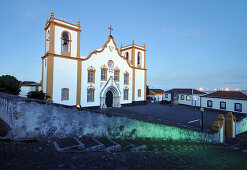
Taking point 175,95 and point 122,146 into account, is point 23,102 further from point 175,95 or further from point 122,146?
point 175,95

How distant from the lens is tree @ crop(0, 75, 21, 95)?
38.9 ft

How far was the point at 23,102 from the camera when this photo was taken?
4379 millimetres

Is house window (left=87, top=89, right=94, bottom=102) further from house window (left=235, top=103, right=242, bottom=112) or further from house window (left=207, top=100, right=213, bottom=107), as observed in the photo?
house window (left=235, top=103, right=242, bottom=112)

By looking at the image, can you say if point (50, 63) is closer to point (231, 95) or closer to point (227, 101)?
point (227, 101)

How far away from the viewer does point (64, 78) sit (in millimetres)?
16406

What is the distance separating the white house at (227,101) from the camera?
22.7 m

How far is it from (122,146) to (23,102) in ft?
13.1

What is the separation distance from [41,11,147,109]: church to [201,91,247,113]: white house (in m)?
15.4

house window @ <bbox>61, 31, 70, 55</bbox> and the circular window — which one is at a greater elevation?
house window @ <bbox>61, 31, 70, 55</bbox>

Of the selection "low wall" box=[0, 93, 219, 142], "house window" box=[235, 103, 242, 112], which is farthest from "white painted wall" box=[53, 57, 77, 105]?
"house window" box=[235, 103, 242, 112]

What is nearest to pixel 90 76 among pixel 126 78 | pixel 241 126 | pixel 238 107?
pixel 126 78

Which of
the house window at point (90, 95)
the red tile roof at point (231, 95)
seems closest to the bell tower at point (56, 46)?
the house window at point (90, 95)

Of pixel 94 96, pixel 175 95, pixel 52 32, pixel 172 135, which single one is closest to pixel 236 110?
pixel 175 95

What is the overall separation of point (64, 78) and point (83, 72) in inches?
107
